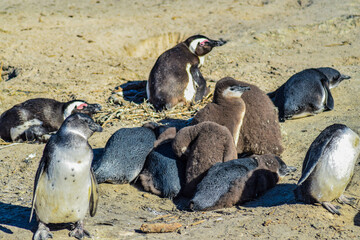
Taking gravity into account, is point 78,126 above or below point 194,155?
above

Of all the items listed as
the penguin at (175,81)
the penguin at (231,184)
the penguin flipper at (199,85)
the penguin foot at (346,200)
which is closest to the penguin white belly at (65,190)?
the penguin at (231,184)

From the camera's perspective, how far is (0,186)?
5.19 meters

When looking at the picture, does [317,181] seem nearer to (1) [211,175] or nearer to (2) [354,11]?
(1) [211,175]

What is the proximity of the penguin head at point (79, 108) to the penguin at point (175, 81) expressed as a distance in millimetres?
853

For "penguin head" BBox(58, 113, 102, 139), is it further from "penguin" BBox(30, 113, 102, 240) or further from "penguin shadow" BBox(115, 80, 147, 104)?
"penguin shadow" BBox(115, 80, 147, 104)

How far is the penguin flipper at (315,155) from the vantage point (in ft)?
13.8

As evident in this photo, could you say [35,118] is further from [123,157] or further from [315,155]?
[315,155]

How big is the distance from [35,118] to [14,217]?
249 cm

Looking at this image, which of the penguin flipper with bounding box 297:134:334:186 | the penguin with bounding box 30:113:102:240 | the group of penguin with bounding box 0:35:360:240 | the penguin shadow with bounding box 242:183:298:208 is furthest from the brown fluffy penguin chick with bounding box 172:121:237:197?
the penguin with bounding box 30:113:102:240

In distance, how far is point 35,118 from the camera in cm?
662

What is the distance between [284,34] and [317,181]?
225 inches

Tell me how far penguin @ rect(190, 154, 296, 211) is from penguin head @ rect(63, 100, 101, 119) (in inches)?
102

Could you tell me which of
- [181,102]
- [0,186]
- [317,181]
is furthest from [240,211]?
[181,102]

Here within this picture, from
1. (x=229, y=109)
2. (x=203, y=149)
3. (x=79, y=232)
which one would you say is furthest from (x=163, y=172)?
(x=79, y=232)
